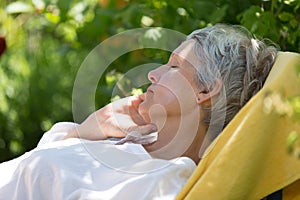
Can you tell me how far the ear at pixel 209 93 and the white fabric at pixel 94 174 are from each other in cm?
21

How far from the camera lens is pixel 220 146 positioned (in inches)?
103

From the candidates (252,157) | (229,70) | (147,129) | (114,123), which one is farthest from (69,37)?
(252,157)

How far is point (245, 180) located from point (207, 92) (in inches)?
15.2

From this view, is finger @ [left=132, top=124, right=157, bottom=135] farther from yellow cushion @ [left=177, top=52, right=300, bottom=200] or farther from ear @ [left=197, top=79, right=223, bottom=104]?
yellow cushion @ [left=177, top=52, right=300, bottom=200]

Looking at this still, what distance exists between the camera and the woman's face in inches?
110

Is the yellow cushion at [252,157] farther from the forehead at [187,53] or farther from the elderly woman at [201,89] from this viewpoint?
the forehead at [187,53]

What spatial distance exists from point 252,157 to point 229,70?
37cm

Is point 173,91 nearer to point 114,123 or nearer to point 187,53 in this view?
point 187,53

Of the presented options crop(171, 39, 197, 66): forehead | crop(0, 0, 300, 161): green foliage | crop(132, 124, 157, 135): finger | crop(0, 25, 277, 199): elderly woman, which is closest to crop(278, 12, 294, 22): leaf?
crop(0, 0, 300, 161): green foliage

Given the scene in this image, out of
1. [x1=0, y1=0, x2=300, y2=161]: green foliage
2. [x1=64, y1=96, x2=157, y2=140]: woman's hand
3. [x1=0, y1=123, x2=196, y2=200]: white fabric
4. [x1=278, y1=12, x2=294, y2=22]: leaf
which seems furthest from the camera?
[x1=0, y1=0, x2=300, y2=161]: green foliage

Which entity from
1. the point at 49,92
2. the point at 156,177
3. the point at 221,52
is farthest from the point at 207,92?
the point at 49,92

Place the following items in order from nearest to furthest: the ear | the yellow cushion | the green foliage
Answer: the yellow cushion
the ear
the green foliage

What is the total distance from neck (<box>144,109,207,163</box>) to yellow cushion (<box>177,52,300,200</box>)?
207 millimetres

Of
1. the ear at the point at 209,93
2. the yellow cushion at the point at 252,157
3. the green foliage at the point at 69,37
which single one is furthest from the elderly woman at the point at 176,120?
the green foliage at the point at 69,37
